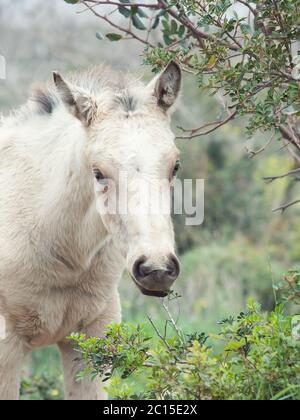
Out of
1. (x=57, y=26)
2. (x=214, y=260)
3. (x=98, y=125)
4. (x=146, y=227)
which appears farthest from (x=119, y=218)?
(x=57, y=26)

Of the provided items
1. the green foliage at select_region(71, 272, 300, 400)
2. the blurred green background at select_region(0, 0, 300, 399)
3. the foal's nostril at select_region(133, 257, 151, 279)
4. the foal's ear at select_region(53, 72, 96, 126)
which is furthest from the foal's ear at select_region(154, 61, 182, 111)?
the blurred green background at select_region(0, 0, 300, 399)

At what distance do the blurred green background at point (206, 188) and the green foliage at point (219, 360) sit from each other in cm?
631

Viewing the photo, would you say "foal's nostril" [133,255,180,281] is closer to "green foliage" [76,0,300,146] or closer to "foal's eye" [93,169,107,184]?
"foal's eye" [93,169,107,184]

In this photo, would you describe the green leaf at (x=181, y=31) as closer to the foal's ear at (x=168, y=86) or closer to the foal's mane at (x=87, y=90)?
the foal's mane at (x=87, y=90)

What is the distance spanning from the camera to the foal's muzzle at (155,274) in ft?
12.0

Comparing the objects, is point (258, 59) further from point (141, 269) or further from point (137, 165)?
point (141, 269)

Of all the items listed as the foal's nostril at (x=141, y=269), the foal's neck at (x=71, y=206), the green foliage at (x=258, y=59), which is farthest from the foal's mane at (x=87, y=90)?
the foal's nostril at (x=141, y=269)

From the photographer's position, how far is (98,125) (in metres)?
4.36

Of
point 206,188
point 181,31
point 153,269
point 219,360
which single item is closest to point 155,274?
point 153,269

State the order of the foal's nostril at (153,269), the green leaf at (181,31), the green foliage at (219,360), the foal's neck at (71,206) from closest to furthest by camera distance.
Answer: the green foliage at (219,360) → the foal's nostril at (153,269) → the foal's neck at (71,206) → the green leaf at (181,31)

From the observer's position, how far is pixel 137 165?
4000 mm

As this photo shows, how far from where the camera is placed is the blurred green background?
39.0 ft

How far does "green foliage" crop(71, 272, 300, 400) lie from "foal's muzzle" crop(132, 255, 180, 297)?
9.5 inches
